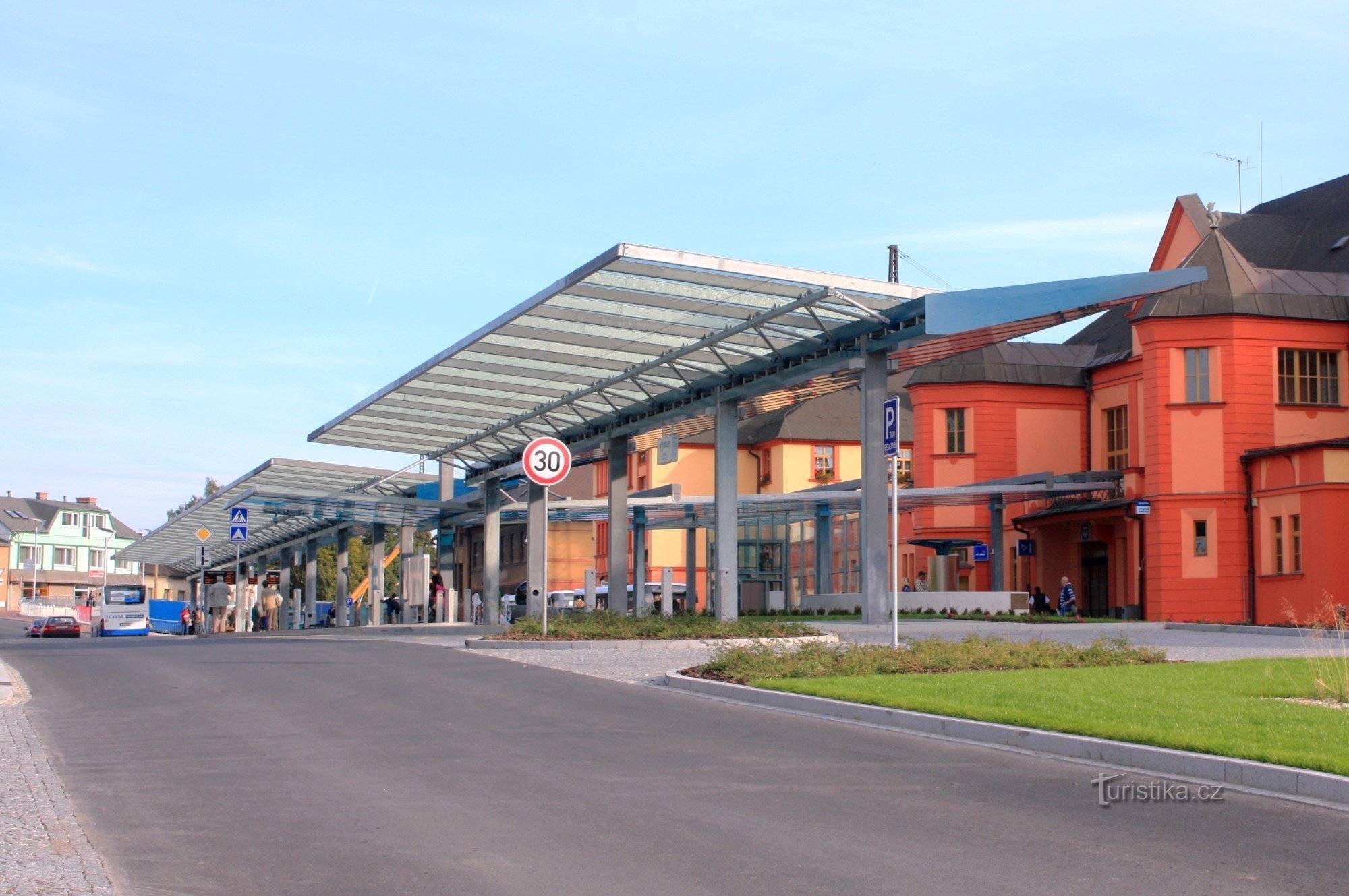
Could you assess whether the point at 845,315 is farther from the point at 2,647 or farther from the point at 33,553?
the point at 33,553

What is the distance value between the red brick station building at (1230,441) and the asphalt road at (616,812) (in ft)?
79.6

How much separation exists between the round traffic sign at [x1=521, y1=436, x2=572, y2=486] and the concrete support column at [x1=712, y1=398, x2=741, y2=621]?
17.4ft

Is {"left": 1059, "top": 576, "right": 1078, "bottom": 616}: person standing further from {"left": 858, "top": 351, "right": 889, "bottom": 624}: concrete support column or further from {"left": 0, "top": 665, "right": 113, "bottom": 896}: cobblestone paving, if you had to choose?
{"left": 0, "top": 665, "right": 113, "bottom": 896}: cobblestone paving

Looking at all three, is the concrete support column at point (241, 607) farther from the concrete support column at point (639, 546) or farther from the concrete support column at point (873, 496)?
the concrete support column at point (873, 496)

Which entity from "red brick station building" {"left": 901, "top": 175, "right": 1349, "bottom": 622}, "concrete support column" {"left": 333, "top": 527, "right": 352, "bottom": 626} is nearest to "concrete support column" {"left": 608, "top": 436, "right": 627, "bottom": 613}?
"red brick station building" {"left": 901, "top": 175, "right": 1349, "bottom": 622}

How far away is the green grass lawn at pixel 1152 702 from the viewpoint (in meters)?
9.38

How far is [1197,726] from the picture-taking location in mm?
10211

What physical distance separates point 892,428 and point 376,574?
111 feet

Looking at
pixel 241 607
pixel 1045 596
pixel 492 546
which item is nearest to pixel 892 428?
pixel 492 546

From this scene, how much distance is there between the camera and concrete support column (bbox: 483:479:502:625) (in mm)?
38812

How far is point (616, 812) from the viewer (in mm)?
7848

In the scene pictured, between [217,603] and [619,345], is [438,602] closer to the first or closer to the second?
[217,603]

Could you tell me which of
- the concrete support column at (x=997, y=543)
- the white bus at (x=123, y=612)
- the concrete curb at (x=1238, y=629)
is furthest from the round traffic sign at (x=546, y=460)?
the white bus at (x=123, y=612)

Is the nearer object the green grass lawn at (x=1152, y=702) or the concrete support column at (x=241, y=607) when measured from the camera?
the green grass lawn at (x=1152, y=702)
